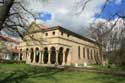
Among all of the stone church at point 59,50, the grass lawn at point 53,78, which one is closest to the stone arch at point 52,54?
the stone church at point 59,50

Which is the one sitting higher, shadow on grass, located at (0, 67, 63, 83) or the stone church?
the stone church

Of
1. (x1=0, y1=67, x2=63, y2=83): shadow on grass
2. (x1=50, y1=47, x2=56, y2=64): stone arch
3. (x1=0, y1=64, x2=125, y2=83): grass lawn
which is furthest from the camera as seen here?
(x1=50, y1=47, x2=56, y2=64): stone arch

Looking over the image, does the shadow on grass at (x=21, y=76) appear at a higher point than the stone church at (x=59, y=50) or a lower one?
lower

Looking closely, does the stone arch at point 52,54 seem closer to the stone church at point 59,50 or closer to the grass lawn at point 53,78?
the stone church at point 59,50

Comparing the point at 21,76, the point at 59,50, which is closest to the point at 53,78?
the point at 21,76

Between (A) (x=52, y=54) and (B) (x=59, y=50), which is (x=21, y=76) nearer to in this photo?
(B) (x=59, y=50)

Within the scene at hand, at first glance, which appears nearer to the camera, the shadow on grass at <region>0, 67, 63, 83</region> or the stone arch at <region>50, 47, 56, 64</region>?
the shadow on grass at <region>0, 67, 63, 83</region>

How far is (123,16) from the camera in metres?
15.6

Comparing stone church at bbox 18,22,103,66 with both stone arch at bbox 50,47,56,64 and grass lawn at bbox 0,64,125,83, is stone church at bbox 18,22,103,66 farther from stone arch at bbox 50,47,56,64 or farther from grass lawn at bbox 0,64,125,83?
grass lawn at bbox 0,64,125,83

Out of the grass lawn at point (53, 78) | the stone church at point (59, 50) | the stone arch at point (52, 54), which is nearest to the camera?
the grass lawn at point (53, 78)

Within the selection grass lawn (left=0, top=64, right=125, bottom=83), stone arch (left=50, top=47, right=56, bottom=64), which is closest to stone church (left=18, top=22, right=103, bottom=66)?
stone arch (left=50, top=47, right=56, bottom=64)

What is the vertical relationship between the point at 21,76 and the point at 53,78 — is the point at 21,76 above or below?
above

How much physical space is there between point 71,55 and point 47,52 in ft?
23.7

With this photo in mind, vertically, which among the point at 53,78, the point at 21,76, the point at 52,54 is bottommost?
the point at 53,78
